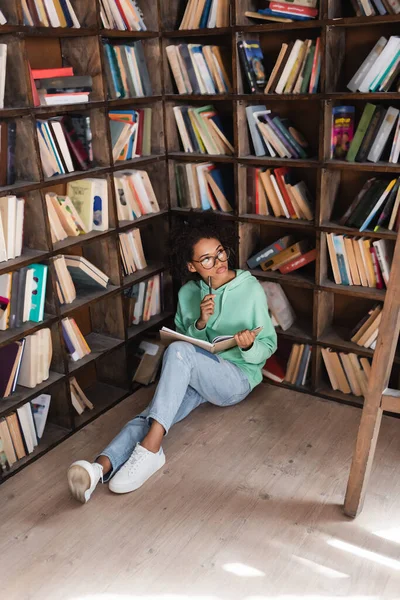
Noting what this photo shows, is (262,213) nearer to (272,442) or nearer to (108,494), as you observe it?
(272,442)

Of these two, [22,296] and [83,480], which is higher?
[22,296]

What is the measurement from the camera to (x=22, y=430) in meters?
2.60

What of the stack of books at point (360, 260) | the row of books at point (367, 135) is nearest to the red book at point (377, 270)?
the stack of books at point (360, 260)

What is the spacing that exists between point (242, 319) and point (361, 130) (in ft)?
3.22

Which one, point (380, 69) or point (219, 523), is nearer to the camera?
point (219, 523)

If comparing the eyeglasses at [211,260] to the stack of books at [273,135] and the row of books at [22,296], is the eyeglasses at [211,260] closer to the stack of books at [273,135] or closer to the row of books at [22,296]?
the stack of books at [273,135]

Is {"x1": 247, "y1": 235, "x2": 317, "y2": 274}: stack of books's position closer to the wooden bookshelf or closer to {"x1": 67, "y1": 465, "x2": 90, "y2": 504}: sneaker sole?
the wooden bookshelf

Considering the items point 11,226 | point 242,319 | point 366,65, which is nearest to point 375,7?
point 366,65

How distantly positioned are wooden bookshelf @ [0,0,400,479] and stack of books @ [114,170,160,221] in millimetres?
47

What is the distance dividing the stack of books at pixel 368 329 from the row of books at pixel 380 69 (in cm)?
97

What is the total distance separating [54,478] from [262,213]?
1564mm

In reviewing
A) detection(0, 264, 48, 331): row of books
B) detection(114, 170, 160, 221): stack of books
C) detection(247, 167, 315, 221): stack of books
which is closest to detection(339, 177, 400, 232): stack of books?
detection(247, 167, 315, 221): stack of books

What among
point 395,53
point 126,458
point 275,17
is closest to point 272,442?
point 126,458

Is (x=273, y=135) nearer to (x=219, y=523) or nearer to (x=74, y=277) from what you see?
(x=74, y=277)
